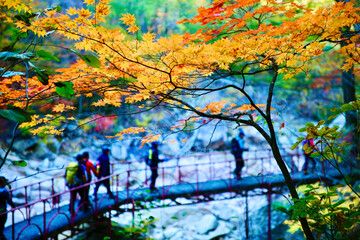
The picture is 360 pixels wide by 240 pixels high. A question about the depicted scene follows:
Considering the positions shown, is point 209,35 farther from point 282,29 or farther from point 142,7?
point 142,7

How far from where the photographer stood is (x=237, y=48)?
8.18 ft

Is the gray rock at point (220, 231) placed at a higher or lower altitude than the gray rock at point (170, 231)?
lower

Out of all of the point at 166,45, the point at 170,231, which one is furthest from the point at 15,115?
the point at 170,231

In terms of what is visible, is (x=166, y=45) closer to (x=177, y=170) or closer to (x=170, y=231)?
(x=170, y=231)

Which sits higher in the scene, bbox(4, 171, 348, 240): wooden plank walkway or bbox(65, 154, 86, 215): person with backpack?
bbox(65, 154, 86, 215): person with backpack

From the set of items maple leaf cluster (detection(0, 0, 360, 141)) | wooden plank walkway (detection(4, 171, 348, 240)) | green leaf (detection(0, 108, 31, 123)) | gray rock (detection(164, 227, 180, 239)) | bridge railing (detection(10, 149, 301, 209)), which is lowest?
gray rock (detection(164, 227, 180, 239))

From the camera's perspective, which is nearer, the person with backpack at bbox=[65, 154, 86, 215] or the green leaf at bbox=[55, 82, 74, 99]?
the green leaf at bbox=[55, 82, 74, 99]

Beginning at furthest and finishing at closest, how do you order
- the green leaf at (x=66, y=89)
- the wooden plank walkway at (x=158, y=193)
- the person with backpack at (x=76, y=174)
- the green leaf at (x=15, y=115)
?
1. the person with backpack at (x=76, y=174)
2. the wooden plank walkway at (x=158, y=193)
3. the green leaf at (x=66, y=89)
4. the green leaf at (x=15, y=115)

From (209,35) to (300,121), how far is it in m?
12.6

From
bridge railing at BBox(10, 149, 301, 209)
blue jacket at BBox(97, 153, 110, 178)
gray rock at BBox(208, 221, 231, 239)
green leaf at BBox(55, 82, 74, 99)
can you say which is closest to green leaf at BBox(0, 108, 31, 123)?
green leaf at BBox(55, 82, 74, 99)

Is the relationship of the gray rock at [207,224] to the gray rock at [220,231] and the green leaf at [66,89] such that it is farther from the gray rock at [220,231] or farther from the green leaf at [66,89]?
the green leaf at [66,89]

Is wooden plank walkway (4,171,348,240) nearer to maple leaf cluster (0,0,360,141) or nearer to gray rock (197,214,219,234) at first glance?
gray rock (197,214,219,234)

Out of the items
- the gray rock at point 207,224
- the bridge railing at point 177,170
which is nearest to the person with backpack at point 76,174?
→ the bridge railing at point 177,170

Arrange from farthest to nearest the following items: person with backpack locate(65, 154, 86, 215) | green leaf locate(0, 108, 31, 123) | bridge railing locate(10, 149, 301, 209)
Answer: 1. bridge railing locate(10, 149, 301, 209)
2. person with backpack locate(65, 154, 86, 215)
3. green leaf locate(0, 108, 31, 123)
